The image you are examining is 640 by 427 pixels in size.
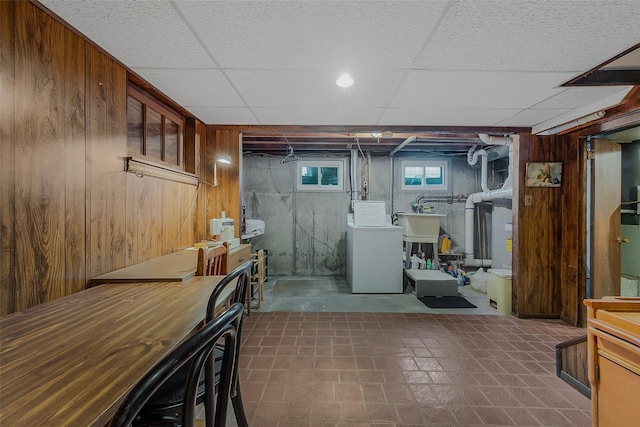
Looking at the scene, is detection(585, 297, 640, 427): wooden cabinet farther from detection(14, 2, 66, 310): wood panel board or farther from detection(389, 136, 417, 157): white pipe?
detection(389, 136, 417, 157): white pipe

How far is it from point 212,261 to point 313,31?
175cm

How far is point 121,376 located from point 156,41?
6.31 ft

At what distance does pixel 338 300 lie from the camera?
4.16 metres

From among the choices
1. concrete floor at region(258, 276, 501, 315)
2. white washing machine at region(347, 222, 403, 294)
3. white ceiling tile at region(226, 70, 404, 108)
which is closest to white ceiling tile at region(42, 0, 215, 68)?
white ceiling tile at region(226, 70, 404, 108)

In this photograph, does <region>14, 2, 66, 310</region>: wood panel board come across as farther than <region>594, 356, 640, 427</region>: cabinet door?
Yes

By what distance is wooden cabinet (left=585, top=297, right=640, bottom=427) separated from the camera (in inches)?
48.1

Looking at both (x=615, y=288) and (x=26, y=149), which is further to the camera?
(x=615, y=288)

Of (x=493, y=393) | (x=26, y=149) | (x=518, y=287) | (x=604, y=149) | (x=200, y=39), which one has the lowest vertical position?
(x=493, y=393)

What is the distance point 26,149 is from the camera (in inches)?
56.6

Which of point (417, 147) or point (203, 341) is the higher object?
point (417, 147)

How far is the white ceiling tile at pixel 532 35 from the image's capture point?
1.47 meters

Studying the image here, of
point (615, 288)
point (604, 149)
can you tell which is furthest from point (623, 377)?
Result: point (604, 149)

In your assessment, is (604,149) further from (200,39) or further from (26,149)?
(26,149)

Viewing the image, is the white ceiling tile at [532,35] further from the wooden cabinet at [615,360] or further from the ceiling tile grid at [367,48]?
the wooden cabinet at [615,360]
